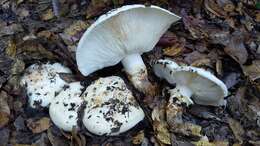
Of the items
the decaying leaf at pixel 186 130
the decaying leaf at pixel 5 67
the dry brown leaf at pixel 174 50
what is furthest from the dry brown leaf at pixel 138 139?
the decaying leaf at pixel 5 67

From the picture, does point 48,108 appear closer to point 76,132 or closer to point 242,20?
point 76,132

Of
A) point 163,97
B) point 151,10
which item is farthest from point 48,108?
point 151,10

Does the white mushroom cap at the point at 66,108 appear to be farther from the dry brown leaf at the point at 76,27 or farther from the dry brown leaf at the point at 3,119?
the dry brown leaf at the point at 76,27

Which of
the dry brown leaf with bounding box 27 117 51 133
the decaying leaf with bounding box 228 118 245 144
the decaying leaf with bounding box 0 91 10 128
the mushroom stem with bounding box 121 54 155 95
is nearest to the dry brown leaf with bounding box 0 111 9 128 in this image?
the decaying leaf with bounding box 0 91 10 128

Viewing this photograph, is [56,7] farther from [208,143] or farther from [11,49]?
[208,143]

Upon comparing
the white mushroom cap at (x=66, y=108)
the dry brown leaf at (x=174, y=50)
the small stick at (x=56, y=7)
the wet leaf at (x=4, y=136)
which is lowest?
the wet leaf at (x=4, y=136)

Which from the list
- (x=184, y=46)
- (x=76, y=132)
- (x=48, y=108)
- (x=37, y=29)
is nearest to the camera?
(x=76, y=132)

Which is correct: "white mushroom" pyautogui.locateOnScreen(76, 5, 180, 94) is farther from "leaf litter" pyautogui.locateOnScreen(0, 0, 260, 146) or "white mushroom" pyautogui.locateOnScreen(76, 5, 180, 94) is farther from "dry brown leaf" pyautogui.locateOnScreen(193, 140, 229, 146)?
"dry brown leaf" pyautogui.locateOnScreen(193, 140, 229, 146)

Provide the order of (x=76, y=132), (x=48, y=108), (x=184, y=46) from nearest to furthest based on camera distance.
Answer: (x=76, y=132) < (x=48, y=108) < (x=184, y=46)
